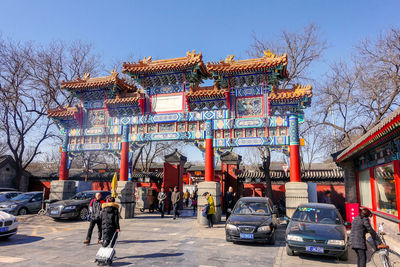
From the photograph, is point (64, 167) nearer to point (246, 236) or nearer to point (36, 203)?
point (36, 203)

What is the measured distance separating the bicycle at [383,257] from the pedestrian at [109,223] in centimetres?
597

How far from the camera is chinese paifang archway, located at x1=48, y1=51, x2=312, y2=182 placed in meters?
13.3

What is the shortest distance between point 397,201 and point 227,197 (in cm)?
708

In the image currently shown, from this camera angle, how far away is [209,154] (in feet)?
45.2

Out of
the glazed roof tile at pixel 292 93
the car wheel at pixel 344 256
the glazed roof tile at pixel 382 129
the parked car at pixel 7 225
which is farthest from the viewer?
the glazed roof tile at pixel 292 93

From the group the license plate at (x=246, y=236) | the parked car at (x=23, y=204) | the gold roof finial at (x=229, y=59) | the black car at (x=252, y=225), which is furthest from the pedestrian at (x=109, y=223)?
the parked car at (x=23, y=204)

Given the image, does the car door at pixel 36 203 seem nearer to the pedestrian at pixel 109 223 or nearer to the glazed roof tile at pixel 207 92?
the glazed roof tile at pixel 207 92

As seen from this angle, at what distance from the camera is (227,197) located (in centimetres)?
1317

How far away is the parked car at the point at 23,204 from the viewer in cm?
1512

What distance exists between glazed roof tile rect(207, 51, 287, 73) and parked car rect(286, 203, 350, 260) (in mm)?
7445

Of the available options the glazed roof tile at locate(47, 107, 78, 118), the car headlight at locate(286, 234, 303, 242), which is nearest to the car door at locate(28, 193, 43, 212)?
the glazed roof tile at locate(47, 107, 78, 118)

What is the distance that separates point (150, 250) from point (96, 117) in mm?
10850

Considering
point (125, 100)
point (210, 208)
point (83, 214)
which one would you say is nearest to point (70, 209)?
point (83, 214)

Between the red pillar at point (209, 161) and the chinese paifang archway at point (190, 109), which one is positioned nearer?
the chinese paifang archway at point (190, 109)
